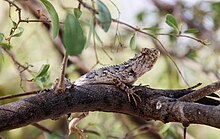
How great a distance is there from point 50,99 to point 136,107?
14 cm

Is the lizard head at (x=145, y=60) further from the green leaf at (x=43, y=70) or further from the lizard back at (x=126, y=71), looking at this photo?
the green leaf at (x=43, y=70)

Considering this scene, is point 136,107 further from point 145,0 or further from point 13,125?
point 145,0

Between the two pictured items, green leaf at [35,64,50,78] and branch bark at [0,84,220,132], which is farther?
green leaf at [35,64,50,78]

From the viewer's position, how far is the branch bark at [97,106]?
686mm

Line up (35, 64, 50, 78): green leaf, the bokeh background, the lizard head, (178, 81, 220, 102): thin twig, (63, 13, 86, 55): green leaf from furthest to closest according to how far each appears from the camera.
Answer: the bokeh background, the lizard head, (35, 64, 50, 78): green leaf, (178, 81, 220, 102): thin twig, (63, 13, 86, 55): green leaf

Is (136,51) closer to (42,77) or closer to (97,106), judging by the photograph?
(42,77)


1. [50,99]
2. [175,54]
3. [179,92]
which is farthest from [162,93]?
[175,54]

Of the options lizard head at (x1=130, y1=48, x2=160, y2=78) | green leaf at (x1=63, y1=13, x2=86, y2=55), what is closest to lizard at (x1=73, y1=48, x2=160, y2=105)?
lizard head at (x1=130, y1=48, x2=160, y2=78)

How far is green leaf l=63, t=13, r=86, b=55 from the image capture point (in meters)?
0.54

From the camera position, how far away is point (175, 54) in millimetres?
1767

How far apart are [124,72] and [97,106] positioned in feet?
1.14

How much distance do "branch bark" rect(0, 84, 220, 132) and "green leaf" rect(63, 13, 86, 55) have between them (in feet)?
0.59

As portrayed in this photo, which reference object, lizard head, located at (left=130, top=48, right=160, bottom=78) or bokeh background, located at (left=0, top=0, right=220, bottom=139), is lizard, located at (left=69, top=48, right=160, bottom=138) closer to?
lizard head, located at (left=130, top=48, right=160, bottom=78)

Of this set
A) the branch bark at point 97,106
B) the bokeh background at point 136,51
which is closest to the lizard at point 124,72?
the branch bark at point 97,106
